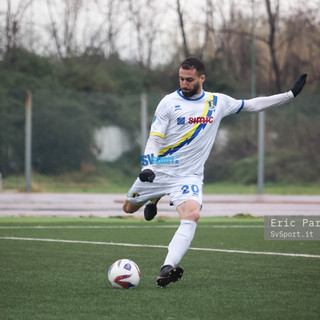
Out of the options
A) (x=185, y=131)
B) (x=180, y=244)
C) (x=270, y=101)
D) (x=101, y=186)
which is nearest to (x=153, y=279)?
(x=180, y=244)

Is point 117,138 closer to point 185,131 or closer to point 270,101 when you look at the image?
point 270,101

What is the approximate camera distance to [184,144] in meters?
7.34

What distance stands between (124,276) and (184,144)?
1.48m

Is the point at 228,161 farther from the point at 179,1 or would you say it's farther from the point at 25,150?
the point at 179,1

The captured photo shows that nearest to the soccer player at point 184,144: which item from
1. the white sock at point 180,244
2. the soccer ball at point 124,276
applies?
the white sock at point 180,244

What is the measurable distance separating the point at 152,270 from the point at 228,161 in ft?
64.5

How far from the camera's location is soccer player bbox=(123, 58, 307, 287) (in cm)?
712

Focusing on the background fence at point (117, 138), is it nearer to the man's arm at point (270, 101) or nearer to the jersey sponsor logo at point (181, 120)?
the man's arm at point (270, 101)

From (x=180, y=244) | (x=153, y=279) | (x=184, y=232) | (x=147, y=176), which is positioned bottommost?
(x=153, y=279)

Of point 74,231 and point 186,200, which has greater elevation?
point 186,200

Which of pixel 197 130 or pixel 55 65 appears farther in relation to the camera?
pixel 55 65

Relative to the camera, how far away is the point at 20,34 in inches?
1503

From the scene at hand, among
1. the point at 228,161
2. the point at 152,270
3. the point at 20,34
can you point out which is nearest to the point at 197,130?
the point at 152,270

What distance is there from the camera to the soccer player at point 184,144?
7.12 metres
